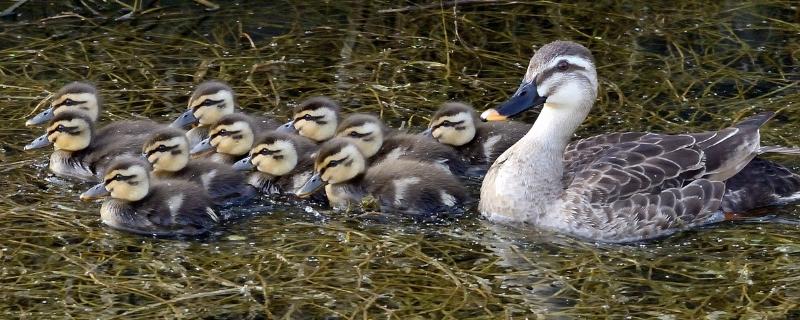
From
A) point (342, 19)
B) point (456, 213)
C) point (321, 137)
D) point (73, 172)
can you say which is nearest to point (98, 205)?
point (73, 172)

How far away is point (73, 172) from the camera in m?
7.23

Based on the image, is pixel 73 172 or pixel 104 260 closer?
pixel 104 260

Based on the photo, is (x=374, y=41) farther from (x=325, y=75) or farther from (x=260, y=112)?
(x=260, y=112)

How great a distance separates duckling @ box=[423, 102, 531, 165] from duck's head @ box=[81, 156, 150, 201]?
5.06ft

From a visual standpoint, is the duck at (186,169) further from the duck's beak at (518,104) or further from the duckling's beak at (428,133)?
the duck's beak at (518,104)

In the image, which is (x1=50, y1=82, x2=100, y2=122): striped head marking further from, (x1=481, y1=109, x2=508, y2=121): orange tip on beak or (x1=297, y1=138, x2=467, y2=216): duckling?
(x1=481, y1=109, x2=508, y2=121): orange tip on beak

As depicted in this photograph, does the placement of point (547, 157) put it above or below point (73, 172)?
above

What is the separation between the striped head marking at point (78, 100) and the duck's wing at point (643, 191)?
8.18 ft

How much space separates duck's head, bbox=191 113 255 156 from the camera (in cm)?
723

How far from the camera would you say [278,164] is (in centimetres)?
711

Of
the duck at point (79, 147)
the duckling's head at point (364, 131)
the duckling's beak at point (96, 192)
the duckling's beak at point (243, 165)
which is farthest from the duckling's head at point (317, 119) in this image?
the duckling's beak at point (96, 192)

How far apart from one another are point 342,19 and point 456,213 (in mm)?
2724

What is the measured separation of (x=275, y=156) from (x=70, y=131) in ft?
3.37

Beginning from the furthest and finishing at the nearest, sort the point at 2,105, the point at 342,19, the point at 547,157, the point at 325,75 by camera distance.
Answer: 1. the point at 342,19
2. the point at 325,75
3. the point at 2,105
4. the point at 547,157
